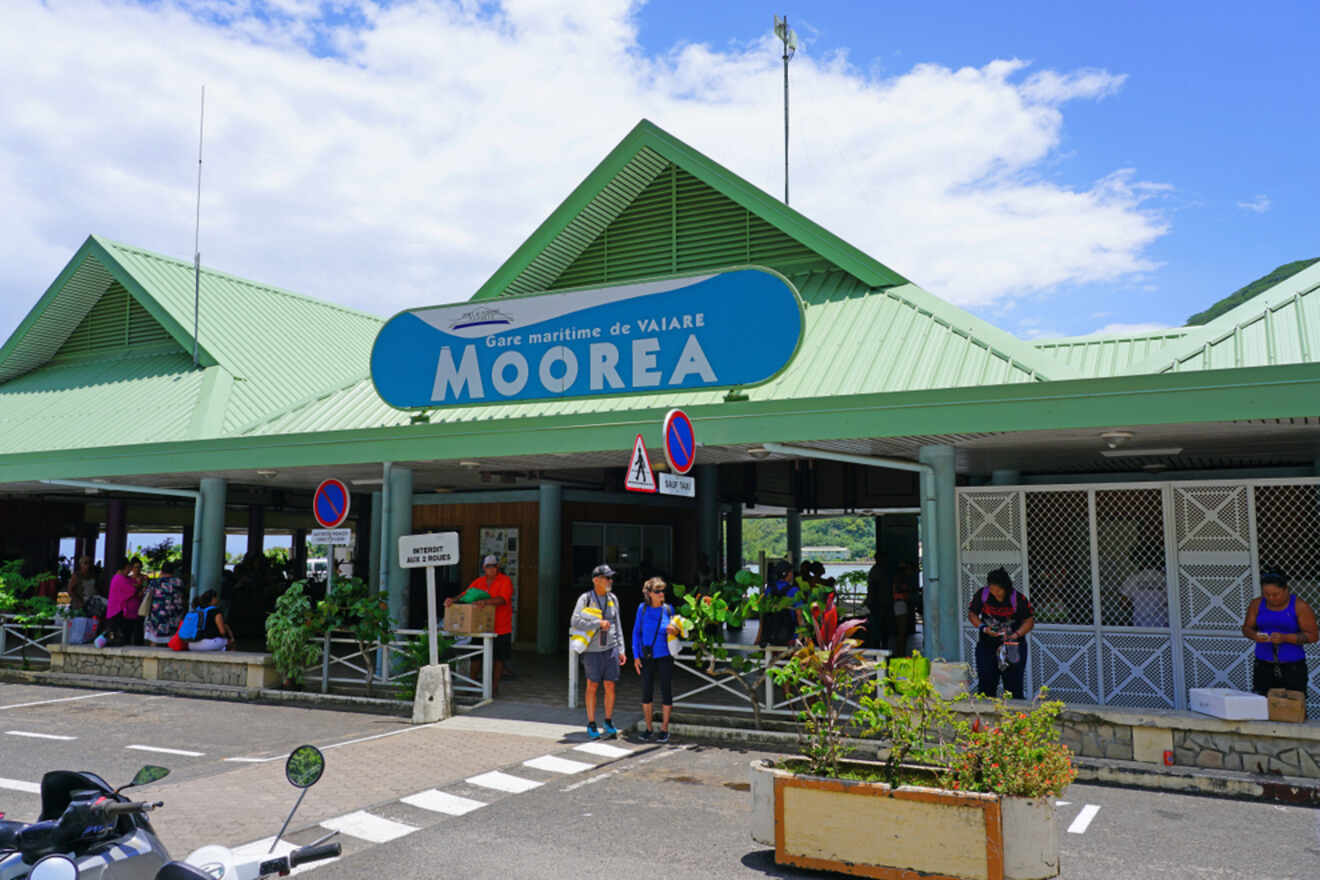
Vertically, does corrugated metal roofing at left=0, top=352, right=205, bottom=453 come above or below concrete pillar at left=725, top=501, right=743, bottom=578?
above

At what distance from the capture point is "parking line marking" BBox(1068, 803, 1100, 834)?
7336mm

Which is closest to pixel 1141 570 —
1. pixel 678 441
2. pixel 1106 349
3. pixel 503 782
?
pixel 678 441

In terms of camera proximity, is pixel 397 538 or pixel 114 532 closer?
pixel 397 538

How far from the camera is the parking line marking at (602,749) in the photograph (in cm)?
1000

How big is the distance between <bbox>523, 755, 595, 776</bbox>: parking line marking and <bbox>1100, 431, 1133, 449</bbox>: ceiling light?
20.1ft

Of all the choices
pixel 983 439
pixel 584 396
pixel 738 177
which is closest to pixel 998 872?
pixel 983 439

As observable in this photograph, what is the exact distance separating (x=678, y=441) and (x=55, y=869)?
24.7ft

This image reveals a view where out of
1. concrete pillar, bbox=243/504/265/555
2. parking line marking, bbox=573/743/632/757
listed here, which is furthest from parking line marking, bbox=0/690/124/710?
concrete pillar, bbox=243/504/265/555

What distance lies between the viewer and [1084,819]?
7645 millimetres

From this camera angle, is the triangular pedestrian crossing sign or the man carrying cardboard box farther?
the man carrying cardboard box

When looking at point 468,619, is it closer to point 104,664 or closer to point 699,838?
point 699,838

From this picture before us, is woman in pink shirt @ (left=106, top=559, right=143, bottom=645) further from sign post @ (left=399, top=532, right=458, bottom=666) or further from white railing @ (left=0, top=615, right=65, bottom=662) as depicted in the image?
sign post @ (left=399, top=532, right=458, bottom=666)

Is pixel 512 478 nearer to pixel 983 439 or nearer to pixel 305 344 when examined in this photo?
pixel 305 344

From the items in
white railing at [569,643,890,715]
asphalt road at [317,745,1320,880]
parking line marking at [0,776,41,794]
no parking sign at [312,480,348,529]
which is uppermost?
no parking sign at [312,480,348,529]
